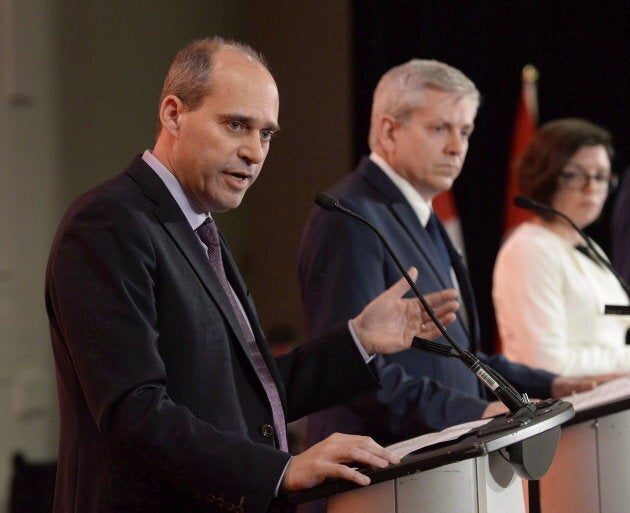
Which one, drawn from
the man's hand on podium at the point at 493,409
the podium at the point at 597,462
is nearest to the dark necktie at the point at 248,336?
the podium at the point at 597,462

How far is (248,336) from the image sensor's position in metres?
2.03

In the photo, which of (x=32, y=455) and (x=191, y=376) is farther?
(x=32, y=455)

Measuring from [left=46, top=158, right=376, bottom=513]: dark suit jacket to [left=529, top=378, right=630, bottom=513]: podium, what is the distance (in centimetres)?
75

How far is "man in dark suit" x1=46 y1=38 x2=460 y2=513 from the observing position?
1707 mm

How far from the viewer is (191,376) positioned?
6.09ft

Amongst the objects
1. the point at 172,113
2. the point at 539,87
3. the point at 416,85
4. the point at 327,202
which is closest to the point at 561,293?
the point at 416,85

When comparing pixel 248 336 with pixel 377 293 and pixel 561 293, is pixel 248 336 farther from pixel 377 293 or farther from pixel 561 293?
pixel 561 293

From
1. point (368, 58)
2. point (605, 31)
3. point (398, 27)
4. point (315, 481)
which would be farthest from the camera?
point (605, 31)

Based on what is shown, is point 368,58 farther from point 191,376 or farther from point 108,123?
point 191,376

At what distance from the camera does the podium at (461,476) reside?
5.48ft

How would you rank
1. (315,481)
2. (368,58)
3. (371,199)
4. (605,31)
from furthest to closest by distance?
1. (605,31)
2. (368,58)
3. (371,199)
4. (315,481)

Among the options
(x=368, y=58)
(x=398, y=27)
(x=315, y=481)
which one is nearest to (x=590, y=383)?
(x=315, y=481)

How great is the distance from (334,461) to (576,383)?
1.39 metres

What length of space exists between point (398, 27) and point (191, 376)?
9.06ft
